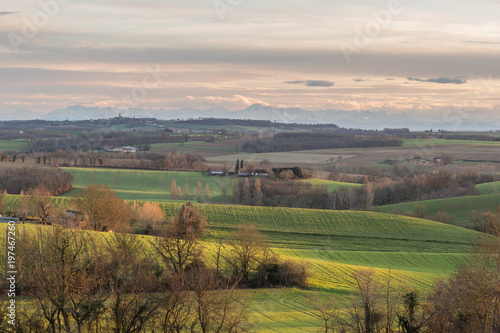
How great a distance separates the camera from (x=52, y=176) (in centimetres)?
8825

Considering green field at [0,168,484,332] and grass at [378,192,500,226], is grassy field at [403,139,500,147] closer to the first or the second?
grass at [378,192,500,226]

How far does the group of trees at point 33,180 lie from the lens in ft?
277

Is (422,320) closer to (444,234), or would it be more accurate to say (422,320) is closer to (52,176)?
(444,234)

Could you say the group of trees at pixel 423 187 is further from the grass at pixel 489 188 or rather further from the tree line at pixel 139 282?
the tree line at pixel 139 282

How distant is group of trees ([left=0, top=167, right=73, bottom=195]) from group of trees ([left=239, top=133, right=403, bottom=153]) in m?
72.1

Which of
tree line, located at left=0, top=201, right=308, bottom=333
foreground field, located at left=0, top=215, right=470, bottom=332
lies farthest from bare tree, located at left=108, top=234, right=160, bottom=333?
foreground field, located at left=0, top=215, right=470, bottom=332

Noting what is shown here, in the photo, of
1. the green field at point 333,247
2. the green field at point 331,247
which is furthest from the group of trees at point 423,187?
the green field at point 333,247

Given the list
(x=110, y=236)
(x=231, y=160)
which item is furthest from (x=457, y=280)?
(x=231, y=160)

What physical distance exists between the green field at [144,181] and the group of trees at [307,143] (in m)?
50.5

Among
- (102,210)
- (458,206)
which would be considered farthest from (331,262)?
(458,206)

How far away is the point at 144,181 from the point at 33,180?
2342cm

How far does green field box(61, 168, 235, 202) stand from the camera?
8919cm

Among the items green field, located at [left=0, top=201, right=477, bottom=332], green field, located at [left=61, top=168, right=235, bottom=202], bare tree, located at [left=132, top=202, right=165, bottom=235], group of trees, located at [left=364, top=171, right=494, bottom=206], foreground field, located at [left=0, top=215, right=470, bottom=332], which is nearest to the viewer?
foreground field, located at [left=0, top=215, right=470, bottom=332]

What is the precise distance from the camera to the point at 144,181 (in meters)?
103
